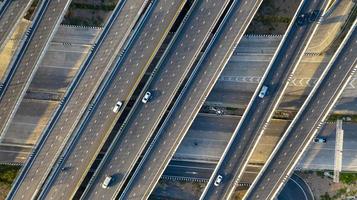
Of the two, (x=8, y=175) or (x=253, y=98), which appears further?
(x=8, y=175)

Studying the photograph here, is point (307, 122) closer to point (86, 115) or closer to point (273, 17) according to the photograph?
point (273, 17)

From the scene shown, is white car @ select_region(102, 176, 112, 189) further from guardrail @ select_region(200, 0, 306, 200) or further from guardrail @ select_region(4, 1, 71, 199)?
guardrail @ select_region(200, 0, 306, 200)

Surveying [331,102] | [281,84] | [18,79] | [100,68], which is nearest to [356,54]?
[331,102]

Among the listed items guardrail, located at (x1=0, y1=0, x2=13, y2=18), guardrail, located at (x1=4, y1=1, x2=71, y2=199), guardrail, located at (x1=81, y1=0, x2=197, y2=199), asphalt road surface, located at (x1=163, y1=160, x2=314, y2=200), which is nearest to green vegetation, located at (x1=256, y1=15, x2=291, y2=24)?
guardrail, located at (x1=81, y1=0, x2=197, y2=199)

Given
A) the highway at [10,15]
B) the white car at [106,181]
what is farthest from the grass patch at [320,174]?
the highway at [10,15]

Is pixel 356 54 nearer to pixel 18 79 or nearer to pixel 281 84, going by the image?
pixel 281 84

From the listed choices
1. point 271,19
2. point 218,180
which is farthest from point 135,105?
point 271,19

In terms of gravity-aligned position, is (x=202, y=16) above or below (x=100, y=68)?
above
